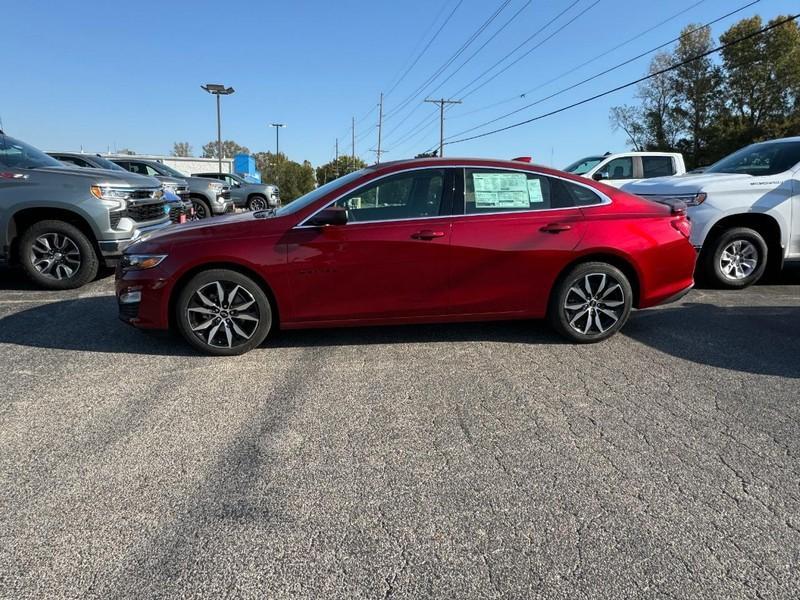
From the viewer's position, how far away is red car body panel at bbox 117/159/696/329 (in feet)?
14.6

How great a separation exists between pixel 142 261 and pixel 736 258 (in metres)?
6.73

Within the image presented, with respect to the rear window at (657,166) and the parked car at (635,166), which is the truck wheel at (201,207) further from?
the rear window at (657,166)

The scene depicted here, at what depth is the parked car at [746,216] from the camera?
6.68 metres

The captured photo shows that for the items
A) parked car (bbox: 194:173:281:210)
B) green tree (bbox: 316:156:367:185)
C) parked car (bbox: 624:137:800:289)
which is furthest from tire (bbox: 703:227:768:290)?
green tree (bbox: 316:156:367:185)

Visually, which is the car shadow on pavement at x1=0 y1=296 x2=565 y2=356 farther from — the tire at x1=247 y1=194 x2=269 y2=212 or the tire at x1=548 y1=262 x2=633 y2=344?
the tire at x1=247 y1=194 x2=269 y2=212

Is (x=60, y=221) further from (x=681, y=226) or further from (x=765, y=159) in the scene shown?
(x=765, y=159)

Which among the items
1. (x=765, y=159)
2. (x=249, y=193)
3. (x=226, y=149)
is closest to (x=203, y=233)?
(x=765, y=159)

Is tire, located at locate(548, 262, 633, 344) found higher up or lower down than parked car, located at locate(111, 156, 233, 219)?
A: lower down

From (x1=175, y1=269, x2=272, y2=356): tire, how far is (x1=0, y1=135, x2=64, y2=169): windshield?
4133 mm

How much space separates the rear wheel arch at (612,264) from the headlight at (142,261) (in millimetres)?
3268

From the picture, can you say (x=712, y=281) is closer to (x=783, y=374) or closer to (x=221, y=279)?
(x=783, y=374)

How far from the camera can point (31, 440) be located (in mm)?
3166

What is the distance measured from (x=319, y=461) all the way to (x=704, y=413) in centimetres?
242

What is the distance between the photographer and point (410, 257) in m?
4.53
